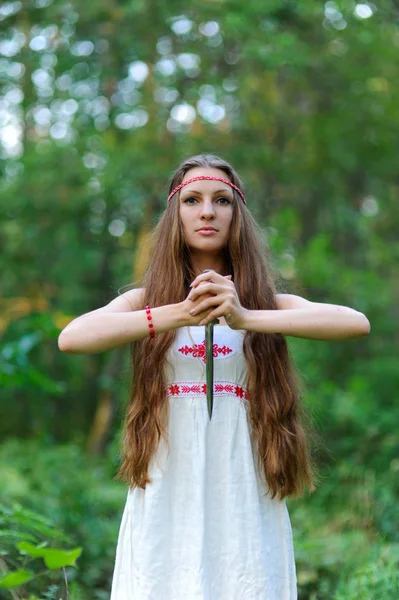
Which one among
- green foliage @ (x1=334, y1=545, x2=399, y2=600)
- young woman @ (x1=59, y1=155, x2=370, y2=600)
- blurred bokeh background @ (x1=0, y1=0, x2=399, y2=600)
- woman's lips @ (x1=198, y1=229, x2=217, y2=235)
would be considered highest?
blurred bokeh background @ (x1=0, y1=0, x2=399, y2=600)

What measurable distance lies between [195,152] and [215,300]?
22.9 feet

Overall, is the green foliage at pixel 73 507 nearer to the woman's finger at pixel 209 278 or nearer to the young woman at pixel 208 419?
the young woman at pixel 208 419

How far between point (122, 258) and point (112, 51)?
3219 millimetres

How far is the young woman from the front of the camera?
278 centimetres

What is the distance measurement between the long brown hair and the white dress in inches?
1.7

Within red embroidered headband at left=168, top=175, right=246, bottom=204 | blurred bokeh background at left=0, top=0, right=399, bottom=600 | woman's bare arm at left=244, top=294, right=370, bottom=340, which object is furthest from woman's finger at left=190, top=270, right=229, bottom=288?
blurred bokeh background at left=0, top=0, right=399, bottom=600

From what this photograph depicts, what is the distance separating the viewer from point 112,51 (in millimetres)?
9461

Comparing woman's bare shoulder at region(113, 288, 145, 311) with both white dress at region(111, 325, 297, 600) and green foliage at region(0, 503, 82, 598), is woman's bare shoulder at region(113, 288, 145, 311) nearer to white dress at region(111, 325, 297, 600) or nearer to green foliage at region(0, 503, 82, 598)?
white dress at region(111, 325, 297, 600)

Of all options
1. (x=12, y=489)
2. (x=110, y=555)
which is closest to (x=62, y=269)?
(x=12, y=489)

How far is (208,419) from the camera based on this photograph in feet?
9.41

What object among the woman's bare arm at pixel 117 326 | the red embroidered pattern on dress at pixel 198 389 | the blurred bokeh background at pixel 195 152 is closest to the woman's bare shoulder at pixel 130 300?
the woman's bare arm at pixel 117 326

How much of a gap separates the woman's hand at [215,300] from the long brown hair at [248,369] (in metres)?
0.36

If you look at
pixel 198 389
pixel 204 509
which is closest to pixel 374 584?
pixel 204 509

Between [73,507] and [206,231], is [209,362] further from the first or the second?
[73,507]
